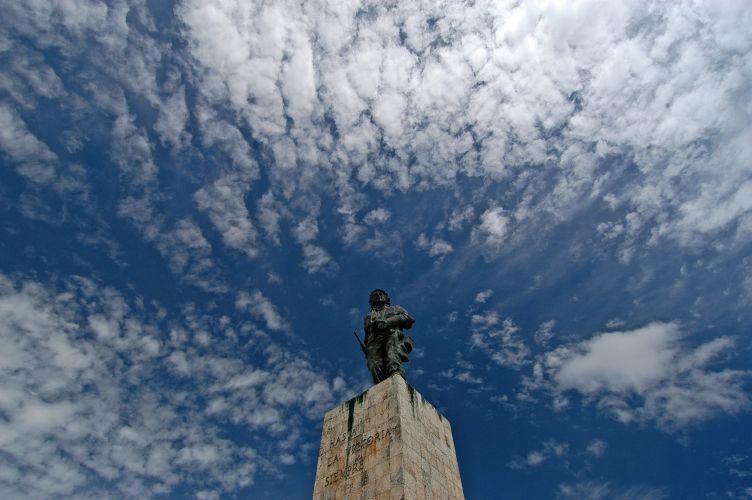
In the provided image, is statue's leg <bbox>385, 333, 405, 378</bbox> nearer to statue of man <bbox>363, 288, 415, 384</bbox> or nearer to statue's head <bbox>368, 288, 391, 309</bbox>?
statue of man <bbox>363, 288, 415, 384</bbox>

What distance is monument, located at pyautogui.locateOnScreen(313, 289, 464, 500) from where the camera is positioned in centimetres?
974

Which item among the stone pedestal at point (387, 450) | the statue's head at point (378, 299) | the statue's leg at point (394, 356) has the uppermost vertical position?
the statue's head at point (378, 299)

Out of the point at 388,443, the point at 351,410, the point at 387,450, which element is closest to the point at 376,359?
the point at 351,410

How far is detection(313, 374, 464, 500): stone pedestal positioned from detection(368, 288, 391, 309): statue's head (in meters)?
3.08

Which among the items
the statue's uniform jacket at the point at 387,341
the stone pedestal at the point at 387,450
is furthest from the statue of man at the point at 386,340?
the stone pedestal at the point at 387,450

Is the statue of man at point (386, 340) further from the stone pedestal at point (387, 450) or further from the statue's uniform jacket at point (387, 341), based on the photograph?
the stone pedestal at point (387, 450)

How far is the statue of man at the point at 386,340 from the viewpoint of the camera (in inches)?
493

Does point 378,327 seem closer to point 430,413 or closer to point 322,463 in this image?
point 430,413

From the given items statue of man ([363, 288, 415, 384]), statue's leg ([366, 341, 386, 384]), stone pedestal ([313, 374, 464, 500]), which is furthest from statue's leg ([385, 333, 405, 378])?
stone pedestal ([313, 374, 464, 500])

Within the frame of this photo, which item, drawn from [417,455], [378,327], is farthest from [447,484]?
[378,327]

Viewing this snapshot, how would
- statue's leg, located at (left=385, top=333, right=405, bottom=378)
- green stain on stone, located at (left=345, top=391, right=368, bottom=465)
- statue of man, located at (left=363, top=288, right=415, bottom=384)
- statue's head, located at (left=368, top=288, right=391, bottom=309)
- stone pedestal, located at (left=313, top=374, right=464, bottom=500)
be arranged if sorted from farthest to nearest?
statue's head, located at (left=368, top=288, right=391, bottom=309), statue of man, located at (left=363, top=288, right=415, bottom=384), statue's leg, located at (left=385, top=333, right=405, bottom=378), green stain on stone, located at (left=345, top=391, right=368, bottom=465), stone pedestal, located at (left=313, top=374, right=464, bottom=500)

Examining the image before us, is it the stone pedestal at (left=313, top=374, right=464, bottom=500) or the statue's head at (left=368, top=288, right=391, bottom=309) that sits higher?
the statue's head at (left=368, top=288, right=391, bottom=309)

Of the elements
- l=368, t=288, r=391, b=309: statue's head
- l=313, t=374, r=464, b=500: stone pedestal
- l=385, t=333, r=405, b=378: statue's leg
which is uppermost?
l=368, t=288, r=391, b=309: statue's head

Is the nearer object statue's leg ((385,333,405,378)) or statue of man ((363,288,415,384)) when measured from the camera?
statue's leg ((385,333,405,378))
